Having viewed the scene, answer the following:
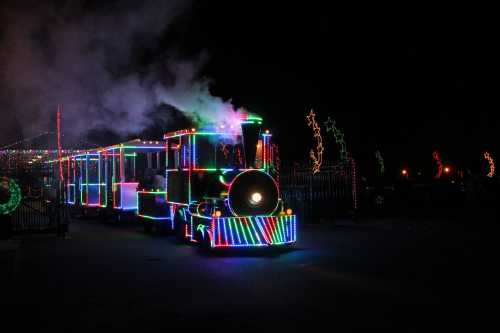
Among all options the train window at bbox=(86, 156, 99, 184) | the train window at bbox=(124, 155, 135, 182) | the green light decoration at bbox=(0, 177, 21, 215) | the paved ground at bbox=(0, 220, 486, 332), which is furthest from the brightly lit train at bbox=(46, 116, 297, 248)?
the train window at bbox=(86, 156, 99, 184)

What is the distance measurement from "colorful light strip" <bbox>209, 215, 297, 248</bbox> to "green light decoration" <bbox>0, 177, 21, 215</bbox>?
663 centimetres

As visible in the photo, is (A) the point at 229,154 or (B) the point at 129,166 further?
(B) the point at 129,166

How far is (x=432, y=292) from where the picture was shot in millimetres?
8516

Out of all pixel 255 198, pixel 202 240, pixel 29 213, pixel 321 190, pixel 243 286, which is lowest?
pixel 243 286

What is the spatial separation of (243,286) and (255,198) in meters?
4.19

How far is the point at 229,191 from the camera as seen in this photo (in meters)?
12.9

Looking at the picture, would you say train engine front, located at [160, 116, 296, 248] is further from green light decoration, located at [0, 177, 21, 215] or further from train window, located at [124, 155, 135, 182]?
train window, located at [124, 155, 135, 182]

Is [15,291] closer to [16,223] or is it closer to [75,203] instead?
[16,223]

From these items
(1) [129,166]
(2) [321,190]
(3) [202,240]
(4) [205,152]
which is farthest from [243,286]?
(1) [129,166]

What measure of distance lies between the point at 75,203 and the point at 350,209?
516 inches

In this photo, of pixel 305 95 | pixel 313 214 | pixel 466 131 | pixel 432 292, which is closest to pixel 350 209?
pixel 313 214

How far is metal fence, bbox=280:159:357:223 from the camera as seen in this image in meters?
22.5

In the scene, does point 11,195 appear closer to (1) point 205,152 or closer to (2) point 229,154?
(1) point 205,152

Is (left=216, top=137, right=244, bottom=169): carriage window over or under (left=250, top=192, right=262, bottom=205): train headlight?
over
